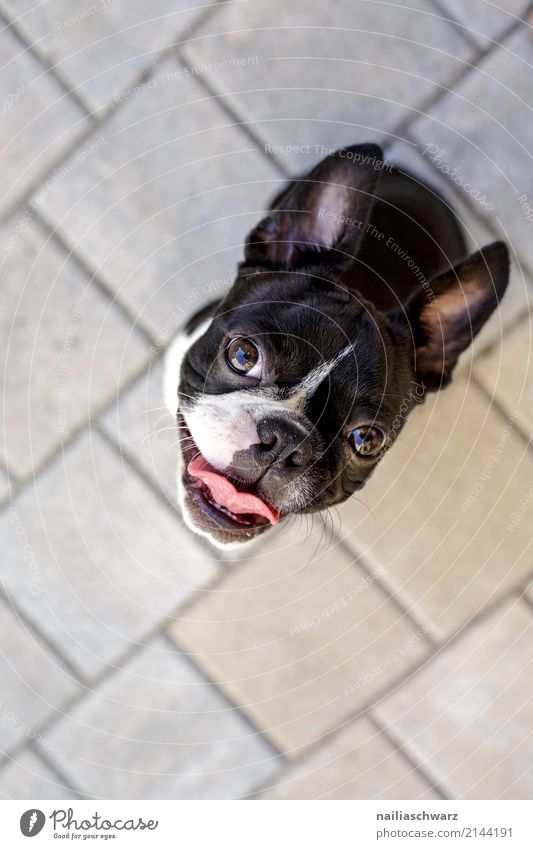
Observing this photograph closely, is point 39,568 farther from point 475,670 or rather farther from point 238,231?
point 475,670

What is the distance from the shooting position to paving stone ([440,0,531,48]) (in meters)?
1.72

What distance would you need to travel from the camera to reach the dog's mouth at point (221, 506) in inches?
47.6

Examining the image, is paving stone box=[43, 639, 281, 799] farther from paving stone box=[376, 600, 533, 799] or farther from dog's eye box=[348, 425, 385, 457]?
dog's eye box=[348, 425, 385, 457]

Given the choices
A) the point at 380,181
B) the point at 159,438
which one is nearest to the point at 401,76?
the point at 380,181

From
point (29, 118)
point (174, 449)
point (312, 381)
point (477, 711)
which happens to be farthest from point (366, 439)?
point (29, 118)

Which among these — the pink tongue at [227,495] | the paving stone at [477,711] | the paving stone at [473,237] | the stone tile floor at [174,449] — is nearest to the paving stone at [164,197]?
the stone tile floor at [174,449]

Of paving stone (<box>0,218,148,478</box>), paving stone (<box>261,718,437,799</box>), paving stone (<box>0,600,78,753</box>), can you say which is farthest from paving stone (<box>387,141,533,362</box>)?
paving stone (<box>0,600,78,753</box>)

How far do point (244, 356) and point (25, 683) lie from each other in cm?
108

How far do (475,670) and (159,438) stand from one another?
3.18ft

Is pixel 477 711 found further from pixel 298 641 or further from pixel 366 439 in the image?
pixel 366 439

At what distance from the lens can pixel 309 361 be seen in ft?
3.94

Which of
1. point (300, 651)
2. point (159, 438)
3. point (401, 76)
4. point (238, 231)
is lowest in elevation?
point (300, 651)

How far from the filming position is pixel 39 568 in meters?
1.75
